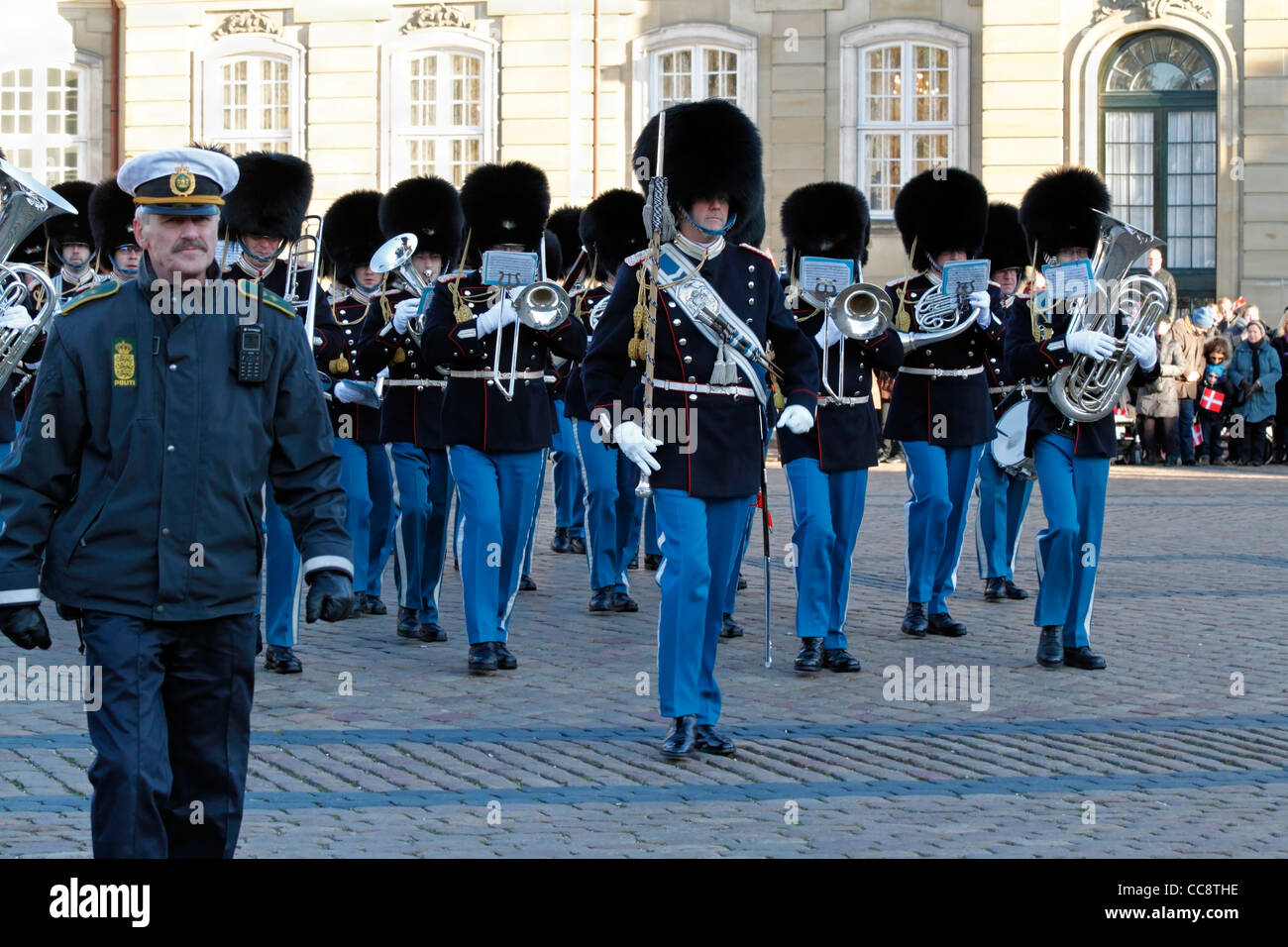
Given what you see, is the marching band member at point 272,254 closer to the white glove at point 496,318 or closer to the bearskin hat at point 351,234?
the white glove at point 496,318

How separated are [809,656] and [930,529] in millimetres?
1387

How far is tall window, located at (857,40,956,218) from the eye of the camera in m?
25.9

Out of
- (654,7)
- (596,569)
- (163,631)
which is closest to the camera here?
(163,631)

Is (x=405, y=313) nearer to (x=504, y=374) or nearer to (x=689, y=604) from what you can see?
(x=504, y=374)

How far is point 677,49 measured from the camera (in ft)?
86.5

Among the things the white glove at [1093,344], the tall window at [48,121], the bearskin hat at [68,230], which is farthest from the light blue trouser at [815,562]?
the tall window at [48,121]

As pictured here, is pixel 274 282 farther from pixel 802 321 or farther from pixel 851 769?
pixel 851 769

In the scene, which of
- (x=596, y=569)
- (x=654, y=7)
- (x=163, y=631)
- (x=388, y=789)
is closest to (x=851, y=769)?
(x=388, y=789)

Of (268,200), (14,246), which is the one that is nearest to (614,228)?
(268,200)

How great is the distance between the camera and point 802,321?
9562 mm

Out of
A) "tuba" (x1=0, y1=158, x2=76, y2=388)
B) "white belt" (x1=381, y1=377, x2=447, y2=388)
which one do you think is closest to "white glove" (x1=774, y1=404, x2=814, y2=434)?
"white belt" (x1=381, y1=377, x2=447, y2=388)

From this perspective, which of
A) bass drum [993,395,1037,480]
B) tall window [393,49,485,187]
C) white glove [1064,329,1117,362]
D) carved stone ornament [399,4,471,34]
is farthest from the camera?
tall window [393,49,485,187]

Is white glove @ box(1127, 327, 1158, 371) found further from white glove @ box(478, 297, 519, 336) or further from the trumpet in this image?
the trumpet

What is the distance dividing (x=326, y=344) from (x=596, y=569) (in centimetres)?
203
